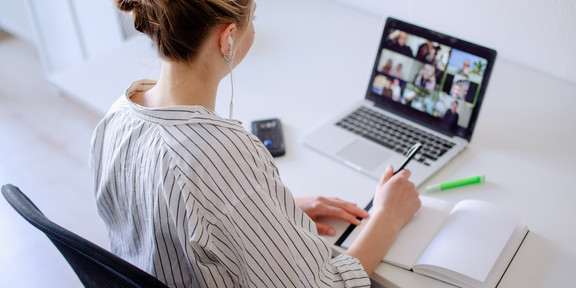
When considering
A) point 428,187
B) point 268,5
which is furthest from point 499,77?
point 268,5

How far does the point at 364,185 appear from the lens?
43.4 inches

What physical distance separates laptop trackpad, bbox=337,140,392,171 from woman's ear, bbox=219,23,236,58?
430 mm

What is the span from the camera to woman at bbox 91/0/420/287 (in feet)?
2.50

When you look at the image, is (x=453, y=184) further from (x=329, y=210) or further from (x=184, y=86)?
(x=184, y=86)

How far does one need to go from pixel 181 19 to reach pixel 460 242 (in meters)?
0.61

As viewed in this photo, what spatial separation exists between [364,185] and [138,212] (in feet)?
1.57

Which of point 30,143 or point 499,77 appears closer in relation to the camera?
point 499,77

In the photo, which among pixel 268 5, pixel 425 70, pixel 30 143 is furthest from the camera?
pixel 30 143

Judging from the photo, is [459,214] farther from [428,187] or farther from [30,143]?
[30,143]

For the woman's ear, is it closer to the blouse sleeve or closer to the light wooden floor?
the blouse sleeve

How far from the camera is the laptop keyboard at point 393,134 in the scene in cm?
117

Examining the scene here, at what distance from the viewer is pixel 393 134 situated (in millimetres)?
1215

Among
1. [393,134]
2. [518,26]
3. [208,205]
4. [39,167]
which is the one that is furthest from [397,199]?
[39,167]

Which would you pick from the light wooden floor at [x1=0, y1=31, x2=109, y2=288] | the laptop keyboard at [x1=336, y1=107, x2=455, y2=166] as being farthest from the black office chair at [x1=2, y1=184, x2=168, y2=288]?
the light wooden floor at [x1=0, y1=31, x2=109, y2=288]
